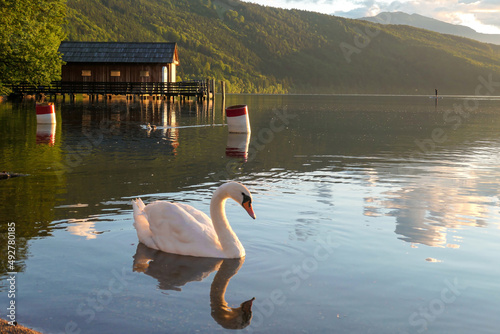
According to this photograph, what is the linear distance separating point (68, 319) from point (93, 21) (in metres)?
189

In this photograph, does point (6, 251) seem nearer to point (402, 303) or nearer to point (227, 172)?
point (402, 303)

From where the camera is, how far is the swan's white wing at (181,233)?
7.73m

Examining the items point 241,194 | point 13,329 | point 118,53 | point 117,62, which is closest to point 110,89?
point 117,62

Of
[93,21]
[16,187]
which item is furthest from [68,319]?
[93,21]

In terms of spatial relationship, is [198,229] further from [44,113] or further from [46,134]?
[44,113]

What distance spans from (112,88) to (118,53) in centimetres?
502

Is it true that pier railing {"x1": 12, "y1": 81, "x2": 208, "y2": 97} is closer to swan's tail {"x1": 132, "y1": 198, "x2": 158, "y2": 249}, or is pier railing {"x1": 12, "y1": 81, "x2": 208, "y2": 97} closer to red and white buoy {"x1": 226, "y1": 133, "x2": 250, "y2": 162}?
red and white buoy {"x1": 226, "y1": 133, "x2": 250, "y2": 162}

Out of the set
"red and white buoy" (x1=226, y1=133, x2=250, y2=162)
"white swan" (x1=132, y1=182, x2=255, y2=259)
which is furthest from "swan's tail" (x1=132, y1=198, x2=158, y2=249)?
"red and white buoy" (x1=226, y1=133, x2=250, y2=162)

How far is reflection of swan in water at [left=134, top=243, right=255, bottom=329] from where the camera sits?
5809mm

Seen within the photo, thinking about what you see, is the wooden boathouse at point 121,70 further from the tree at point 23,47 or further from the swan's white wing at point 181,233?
the swan's white wing at point 181,233

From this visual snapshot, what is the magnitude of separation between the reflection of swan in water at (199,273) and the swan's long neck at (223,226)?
0.12 m

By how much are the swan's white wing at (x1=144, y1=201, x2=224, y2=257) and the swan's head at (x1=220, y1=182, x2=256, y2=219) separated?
2.06 ft

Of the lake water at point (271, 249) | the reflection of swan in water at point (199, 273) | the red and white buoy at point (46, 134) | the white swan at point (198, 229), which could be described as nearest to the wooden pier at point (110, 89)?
the red and white buoy at point (46, 134)

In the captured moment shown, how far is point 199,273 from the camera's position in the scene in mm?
7133
